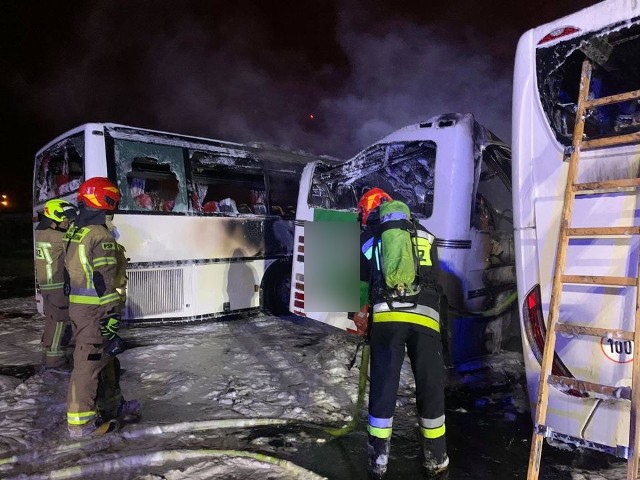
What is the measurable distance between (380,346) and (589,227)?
1468 millimetres

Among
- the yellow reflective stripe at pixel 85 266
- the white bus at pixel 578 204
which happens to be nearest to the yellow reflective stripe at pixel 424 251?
the white bus at pixel 578 204

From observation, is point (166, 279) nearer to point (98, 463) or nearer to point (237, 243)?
point (237, 243)

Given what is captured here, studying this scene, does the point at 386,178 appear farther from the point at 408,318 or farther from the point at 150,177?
the point at 150,177

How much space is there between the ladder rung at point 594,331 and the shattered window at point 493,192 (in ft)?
7.01

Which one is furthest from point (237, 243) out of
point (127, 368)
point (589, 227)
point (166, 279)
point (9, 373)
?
point (589, 227)

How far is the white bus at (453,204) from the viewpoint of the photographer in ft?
14.6

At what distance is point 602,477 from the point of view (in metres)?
2.82

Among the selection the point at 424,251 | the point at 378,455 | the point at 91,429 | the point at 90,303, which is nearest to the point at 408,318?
the point at 424,251

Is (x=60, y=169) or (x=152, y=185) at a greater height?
(x=60, y=169)

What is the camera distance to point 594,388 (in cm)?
244

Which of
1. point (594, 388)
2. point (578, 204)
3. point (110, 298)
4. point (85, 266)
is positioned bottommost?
point (594, 388)

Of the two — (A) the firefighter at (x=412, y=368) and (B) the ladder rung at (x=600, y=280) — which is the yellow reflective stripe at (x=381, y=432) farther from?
(B) the ladder rung at (x=600, y=280)

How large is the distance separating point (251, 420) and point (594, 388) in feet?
8.01

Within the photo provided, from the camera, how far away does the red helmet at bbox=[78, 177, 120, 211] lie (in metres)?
3.44
